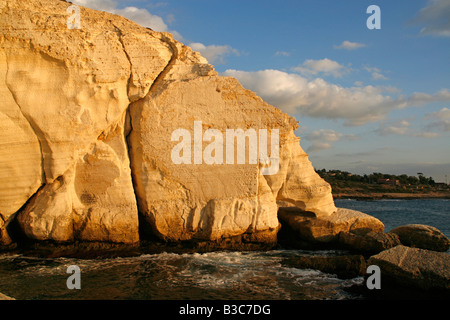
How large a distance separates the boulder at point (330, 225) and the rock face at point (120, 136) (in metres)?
1.20

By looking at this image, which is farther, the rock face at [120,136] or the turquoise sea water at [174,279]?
the rock face at [120,136]

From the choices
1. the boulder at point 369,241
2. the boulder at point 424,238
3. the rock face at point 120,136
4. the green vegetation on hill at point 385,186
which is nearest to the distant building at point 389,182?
the green vegetation on hill at point 385,186

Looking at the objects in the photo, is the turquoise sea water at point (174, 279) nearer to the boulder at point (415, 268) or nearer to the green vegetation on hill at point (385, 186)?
the boulder at point (415, 268)

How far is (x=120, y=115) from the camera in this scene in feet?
30.7

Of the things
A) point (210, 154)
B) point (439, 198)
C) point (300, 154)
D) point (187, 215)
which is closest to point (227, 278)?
point (187, 215)

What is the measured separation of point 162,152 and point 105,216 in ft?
6.81

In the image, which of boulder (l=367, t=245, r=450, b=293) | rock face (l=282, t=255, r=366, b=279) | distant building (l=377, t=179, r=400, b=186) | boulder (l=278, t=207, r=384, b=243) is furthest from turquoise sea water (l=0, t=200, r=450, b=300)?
distant building (l=377, t=179, r=400, b=186)

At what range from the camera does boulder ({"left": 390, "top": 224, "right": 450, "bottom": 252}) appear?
1022cm

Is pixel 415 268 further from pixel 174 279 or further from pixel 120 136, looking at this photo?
pixel 120 136

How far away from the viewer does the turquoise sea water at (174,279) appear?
660cm

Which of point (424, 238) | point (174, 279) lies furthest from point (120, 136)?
point (424, 238)

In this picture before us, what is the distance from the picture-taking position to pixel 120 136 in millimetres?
9383

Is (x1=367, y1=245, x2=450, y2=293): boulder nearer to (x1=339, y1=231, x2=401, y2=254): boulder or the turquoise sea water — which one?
the turquoise sea water
